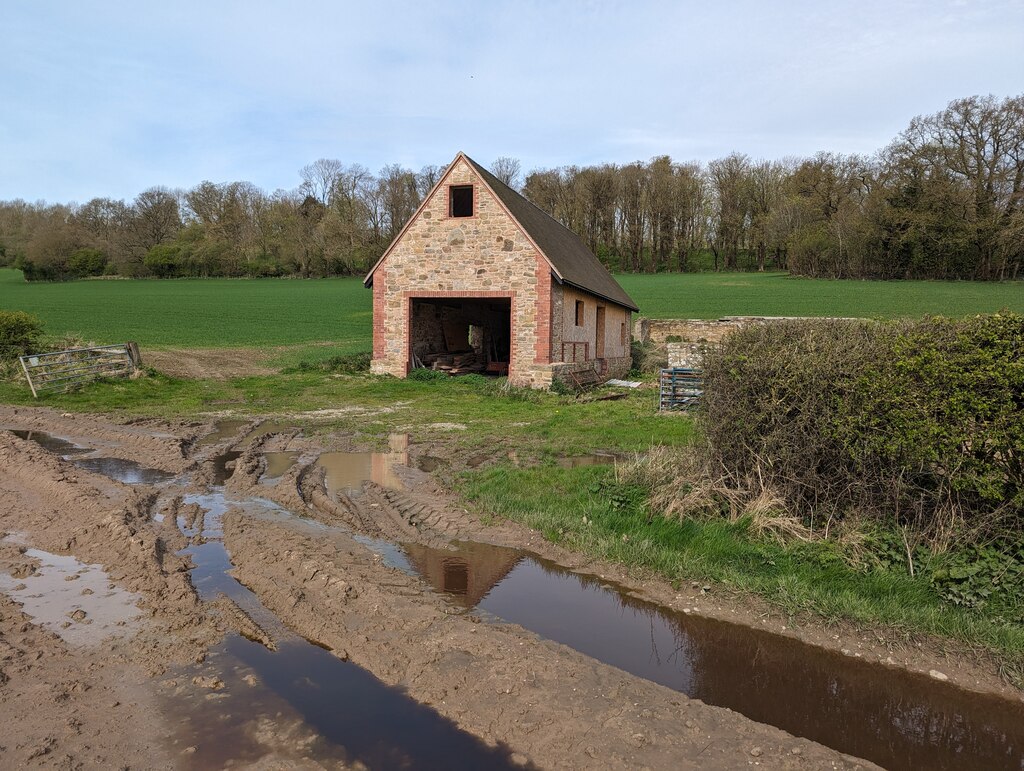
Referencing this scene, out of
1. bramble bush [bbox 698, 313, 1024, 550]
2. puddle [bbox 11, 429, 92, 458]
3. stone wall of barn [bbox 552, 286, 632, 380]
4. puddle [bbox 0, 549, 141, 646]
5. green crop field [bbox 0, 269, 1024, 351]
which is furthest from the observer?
green crop field [bbox 0, 269, 1024, 351]

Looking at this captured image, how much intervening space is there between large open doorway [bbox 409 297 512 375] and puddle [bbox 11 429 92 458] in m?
10.9

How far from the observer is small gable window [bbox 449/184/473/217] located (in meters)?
20.9

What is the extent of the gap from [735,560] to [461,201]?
17.8 metres

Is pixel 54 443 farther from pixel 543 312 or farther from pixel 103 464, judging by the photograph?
pixel 543 312

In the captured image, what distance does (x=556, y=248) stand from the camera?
74.1 feet

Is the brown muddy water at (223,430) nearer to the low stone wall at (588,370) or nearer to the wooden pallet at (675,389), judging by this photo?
the low stone wall at (588,370)

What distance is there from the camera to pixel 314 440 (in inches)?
498

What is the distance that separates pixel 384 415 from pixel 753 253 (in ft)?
220

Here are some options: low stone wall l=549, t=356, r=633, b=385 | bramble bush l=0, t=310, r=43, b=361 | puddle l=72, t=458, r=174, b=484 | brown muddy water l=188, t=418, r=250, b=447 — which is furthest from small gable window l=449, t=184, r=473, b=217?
bramble bush l=0, t=310, r=43, b=361

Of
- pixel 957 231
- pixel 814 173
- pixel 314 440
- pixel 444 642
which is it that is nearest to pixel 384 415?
pixel 314 440

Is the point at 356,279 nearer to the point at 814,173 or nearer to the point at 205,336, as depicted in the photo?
the point at 205,336

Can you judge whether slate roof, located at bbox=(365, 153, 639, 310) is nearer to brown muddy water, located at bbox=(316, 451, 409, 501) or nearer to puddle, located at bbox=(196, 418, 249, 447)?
puddle, located at bbox=(196, 418, 249, 447)

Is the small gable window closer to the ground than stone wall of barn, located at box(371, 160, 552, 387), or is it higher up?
higher up

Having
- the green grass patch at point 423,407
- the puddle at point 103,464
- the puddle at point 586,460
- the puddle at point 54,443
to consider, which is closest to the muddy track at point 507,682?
the puddle at point 103,464
